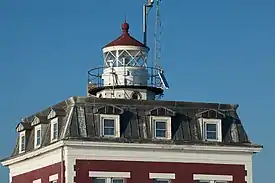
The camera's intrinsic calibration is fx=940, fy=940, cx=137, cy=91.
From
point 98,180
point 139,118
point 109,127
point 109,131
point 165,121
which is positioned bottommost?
point 98,180

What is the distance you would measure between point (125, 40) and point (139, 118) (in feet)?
19.3

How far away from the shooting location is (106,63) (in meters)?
50.5

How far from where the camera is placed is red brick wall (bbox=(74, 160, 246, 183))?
44.3 metres

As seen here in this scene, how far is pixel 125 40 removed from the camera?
5047cm

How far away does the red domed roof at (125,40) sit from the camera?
1980 inches

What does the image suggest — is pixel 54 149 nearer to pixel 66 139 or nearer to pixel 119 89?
pixel 66 139

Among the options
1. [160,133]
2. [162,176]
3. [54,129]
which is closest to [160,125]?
[160,133]

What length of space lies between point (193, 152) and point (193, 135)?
94 cm

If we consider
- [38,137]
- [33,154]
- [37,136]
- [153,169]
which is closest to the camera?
[153,169]

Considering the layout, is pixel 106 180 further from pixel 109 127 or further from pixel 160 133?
pixel 160 133

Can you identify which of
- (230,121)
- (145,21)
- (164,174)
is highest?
(145,21)

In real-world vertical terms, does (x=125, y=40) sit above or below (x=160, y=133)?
above

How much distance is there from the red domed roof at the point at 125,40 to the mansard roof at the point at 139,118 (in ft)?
15.4

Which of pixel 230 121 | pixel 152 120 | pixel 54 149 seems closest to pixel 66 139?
pixel 54 149
